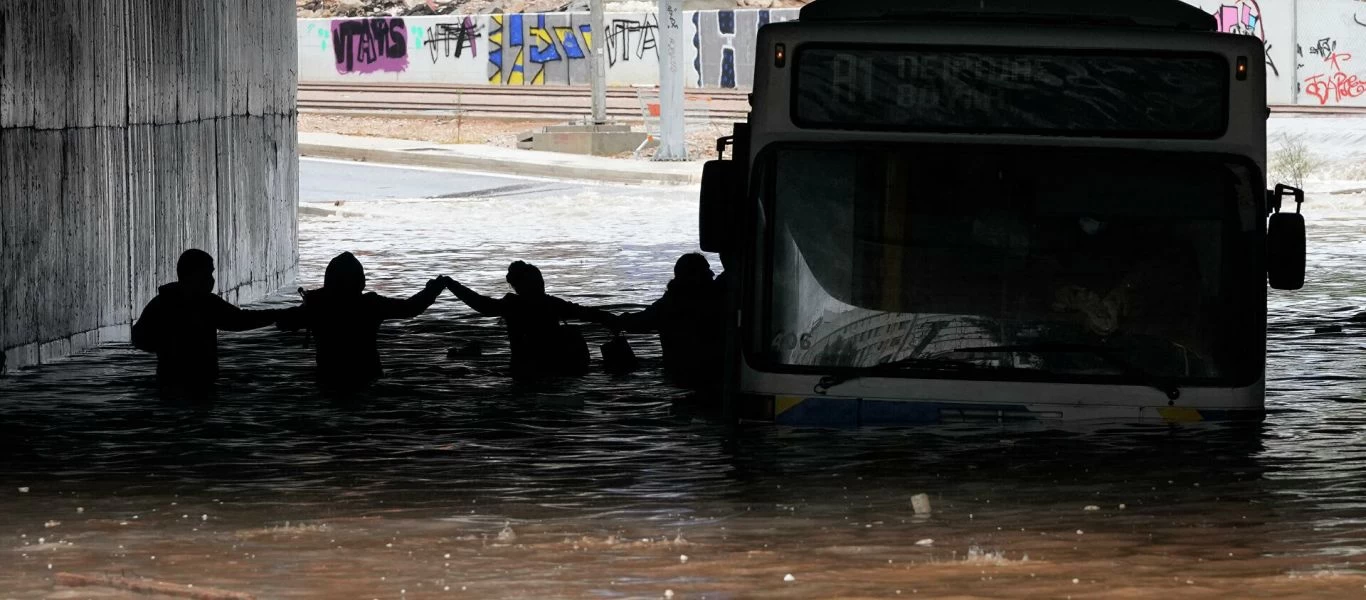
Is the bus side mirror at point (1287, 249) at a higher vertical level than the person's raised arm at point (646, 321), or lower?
higher

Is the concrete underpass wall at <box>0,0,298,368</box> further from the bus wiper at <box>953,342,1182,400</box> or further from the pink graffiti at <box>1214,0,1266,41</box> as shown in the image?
the pink graffiti at <box>1214,0,1266,41</box>

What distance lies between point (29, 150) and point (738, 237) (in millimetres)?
5999

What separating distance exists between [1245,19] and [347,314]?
106 feet

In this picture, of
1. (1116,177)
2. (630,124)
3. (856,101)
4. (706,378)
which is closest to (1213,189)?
(1116,177)

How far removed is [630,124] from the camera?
148ft

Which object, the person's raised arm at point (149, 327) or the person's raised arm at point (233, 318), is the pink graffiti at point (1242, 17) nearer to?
the person's raised arm at point (233, 318)

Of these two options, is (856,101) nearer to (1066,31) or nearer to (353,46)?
(1066,31)

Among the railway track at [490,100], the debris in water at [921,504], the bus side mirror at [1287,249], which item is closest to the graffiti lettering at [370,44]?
the railway track at [490,100]

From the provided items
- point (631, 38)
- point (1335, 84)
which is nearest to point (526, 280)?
point (1335, 84)

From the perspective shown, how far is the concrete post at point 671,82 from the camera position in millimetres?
37781

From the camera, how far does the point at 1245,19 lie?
42375 mm

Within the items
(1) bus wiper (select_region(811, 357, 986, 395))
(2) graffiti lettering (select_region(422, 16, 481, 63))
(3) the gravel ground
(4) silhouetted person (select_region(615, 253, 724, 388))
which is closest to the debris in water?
(1) bus wiper (select_region(811, 357, 986, 395))

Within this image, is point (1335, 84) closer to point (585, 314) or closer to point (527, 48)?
point (527, 48)

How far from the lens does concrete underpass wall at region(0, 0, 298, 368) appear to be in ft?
47.3
